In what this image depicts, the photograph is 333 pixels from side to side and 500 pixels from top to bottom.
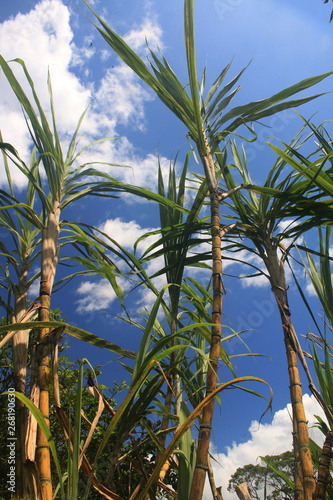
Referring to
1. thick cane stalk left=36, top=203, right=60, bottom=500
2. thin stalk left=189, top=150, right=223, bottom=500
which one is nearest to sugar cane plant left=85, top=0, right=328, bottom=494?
thin stalk left=189, top=150, right=223, bottom=500

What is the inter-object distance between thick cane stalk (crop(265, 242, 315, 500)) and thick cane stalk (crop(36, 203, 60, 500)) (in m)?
0.62

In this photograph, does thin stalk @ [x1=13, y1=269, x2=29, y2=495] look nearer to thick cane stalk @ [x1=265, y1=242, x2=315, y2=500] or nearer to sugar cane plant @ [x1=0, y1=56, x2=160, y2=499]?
sugar cane plant @ [x1=0, y1=56, x2=160, y2=499]

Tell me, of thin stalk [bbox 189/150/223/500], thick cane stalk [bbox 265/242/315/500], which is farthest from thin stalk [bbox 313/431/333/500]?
thin stalk [bbox 189/150/223/500]

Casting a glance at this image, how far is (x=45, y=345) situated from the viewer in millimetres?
776

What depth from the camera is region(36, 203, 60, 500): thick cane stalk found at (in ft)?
2.11

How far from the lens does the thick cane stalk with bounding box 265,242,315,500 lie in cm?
81

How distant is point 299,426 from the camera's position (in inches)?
35.2

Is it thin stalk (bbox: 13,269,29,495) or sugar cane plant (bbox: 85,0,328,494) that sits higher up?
sugar cane plant (bbox: 85,0,328,494)

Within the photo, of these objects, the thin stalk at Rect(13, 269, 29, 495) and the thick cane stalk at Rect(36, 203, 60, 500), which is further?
the thin stalk at Rect(13, 269, 29, 495)

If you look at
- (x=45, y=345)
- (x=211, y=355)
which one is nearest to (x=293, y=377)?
(x=211, y=355)

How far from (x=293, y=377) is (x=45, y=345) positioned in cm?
74

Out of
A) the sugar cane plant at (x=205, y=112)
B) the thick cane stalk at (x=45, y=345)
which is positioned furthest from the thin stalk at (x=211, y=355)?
A: the thick cane stalk at (x=45, y=345)

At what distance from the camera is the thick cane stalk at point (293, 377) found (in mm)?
813

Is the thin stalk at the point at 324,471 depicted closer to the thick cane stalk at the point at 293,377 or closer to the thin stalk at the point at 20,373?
the thick cane stalk at the point at 293,377
